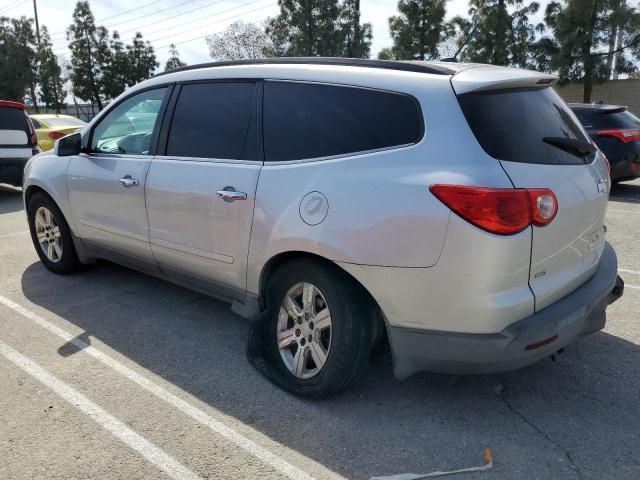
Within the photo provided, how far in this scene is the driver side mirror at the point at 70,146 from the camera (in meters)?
4.57

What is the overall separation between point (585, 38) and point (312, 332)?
80.0 ft

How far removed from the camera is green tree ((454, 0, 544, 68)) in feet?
80.1

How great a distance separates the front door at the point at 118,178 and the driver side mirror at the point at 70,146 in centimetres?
7

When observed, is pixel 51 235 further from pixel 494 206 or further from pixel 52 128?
pixel 52 128

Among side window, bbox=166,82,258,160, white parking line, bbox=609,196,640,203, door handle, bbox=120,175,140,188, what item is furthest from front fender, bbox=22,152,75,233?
white parking line, bbox=609,196,640,203

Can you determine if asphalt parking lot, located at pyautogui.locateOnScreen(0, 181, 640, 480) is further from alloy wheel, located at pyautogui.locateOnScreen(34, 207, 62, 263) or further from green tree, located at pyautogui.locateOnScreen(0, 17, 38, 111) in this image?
green tree, located at pyautogui.locateOnScreen(0, 17, 38, 111)

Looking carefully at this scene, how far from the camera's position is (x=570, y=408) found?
9.67ft

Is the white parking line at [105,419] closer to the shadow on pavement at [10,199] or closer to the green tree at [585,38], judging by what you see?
the shadow on pavement at [10,199]

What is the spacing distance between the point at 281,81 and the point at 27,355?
2.43 m

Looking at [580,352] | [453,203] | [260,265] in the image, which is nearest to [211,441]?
[260,265]

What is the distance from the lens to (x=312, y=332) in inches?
119

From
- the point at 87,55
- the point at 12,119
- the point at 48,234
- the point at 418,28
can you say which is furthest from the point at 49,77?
the point at 48,234

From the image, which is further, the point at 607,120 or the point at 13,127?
the point at 13,127

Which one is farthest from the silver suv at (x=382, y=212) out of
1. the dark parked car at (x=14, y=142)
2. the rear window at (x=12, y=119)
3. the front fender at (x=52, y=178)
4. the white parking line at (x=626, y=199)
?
the rear window at (x=12, y=119)
